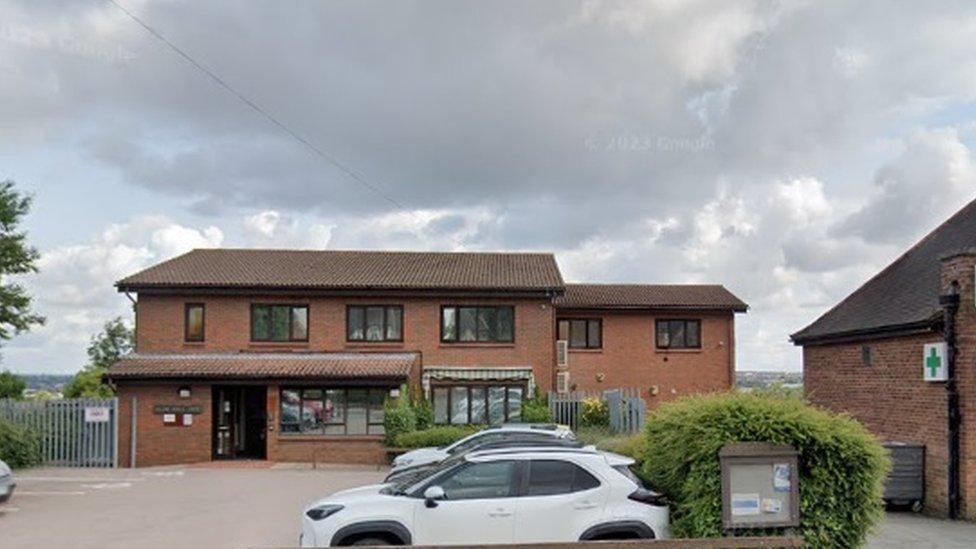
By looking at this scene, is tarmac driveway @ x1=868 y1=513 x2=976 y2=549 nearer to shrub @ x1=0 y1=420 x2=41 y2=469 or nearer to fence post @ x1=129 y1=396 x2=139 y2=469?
fence post @ x1=129 y1=396 x2=139 y2=469

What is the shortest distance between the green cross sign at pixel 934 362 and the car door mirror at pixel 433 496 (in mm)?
9977

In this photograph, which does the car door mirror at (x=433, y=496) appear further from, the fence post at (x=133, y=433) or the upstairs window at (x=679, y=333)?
the upstairs window at (x=679, y=333)

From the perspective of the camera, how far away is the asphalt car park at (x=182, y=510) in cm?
1361

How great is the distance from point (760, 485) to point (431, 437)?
16134mm

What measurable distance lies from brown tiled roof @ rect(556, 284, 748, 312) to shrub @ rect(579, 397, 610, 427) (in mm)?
6182

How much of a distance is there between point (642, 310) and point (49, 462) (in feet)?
68.0

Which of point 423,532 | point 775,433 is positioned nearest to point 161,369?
point 423,532

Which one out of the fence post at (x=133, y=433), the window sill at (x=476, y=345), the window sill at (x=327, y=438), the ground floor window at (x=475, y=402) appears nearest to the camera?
the fence post at (x=133, y=433)

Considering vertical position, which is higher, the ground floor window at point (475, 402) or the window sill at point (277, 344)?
the window sill at point (277, 344)

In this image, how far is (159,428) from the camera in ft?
89.9

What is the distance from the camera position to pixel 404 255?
114 ft

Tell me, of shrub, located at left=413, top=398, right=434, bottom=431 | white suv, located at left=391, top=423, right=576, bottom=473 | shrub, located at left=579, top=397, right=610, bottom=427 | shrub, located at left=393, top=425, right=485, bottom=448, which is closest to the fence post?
shrub, located at left=393, top=425, right=485, bottom=448

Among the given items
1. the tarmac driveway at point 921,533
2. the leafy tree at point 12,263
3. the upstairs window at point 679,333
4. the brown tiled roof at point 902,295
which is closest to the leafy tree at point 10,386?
the leafy tree at point 12,263

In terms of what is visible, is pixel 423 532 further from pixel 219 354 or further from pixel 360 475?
pixel 219 354
